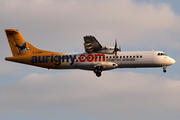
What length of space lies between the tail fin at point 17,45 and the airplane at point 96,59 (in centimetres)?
77

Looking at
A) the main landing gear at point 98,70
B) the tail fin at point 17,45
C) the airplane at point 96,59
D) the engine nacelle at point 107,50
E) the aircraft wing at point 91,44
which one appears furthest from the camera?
the tail fin at point 17,45

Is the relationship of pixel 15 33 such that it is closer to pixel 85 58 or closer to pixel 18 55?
pixel 18 55

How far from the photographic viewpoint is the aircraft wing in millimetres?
34769

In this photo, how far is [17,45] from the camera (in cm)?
3938

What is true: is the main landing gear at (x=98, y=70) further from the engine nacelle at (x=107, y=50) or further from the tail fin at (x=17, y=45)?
the tail fin at (x=17, y=45)

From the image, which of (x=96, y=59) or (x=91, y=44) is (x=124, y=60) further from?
(x=91, y=44)

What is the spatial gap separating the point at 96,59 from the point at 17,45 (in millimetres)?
11070

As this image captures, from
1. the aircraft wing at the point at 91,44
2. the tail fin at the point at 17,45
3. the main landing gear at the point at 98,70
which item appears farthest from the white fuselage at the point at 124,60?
the tail fin at the point at 17,45

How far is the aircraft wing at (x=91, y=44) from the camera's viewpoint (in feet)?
114

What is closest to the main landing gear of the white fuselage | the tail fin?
the white fuselage

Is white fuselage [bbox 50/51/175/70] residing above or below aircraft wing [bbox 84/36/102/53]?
below

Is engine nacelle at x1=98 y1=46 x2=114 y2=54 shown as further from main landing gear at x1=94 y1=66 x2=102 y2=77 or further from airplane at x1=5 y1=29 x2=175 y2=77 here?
main landing gear at x1=94 y1=66 x2=102 y2=77

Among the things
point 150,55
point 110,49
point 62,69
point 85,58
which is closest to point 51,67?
point 62,69

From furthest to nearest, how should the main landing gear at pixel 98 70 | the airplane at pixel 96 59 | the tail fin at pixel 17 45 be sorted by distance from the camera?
the tail fin at pixel 17 45 → the main landing gear at pixel 98 70 → the airplane at pixel 96 59
